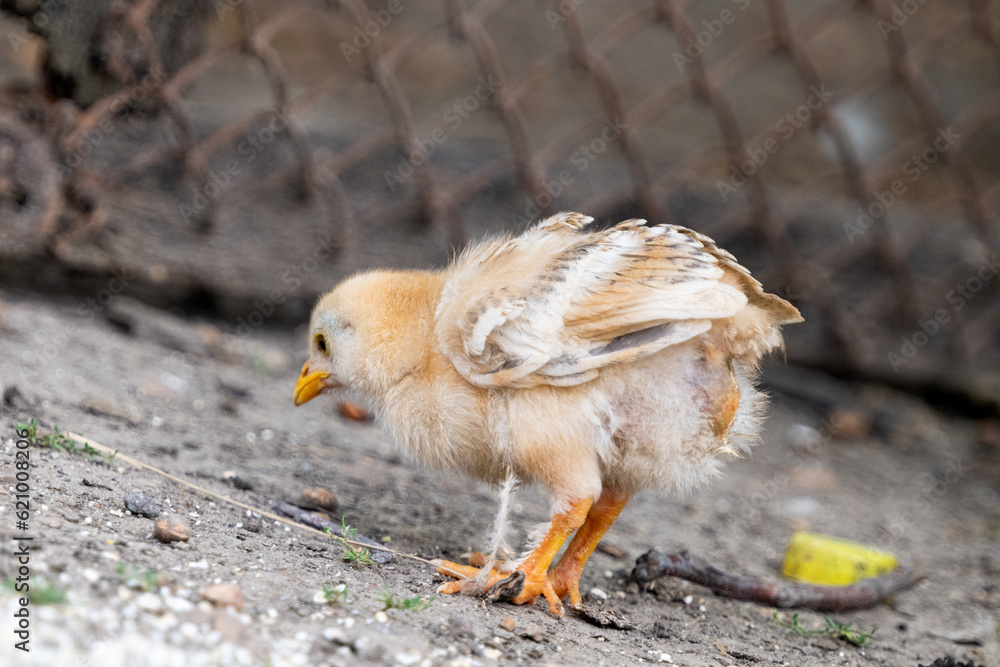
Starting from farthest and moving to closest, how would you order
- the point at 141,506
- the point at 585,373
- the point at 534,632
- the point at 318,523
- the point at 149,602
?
the point at 318,523 < the point at 585,373 < the point at 141,506 < the point at 534,632 < the point at 149,602

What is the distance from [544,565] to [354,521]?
81 centimetres

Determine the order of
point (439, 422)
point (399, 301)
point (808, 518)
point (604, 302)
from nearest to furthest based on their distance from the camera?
1. point (604, 302)
2. point (439, 422)
3. point (399, 301)
4. point (808, 518)

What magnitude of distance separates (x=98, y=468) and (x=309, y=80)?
715 centimetres

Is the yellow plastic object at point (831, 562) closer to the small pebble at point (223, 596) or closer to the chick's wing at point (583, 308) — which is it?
the chick's wing at point (583, 308)

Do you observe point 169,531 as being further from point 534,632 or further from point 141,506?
point 534,632

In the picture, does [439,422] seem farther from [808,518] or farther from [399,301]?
[808,518]

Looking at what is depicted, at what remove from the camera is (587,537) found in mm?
2926

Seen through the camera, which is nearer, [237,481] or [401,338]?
[401,338]

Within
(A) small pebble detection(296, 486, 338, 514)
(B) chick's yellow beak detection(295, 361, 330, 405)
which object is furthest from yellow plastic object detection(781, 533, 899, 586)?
(B) chick's yellow beak detection(295, 361, 330, 405)

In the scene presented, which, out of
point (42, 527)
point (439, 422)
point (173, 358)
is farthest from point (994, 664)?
point (173, 358)

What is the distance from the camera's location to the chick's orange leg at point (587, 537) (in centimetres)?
287

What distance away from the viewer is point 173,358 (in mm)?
4402

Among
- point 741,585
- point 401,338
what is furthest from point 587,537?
point 401,338

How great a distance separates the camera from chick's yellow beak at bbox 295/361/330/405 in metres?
3.29
